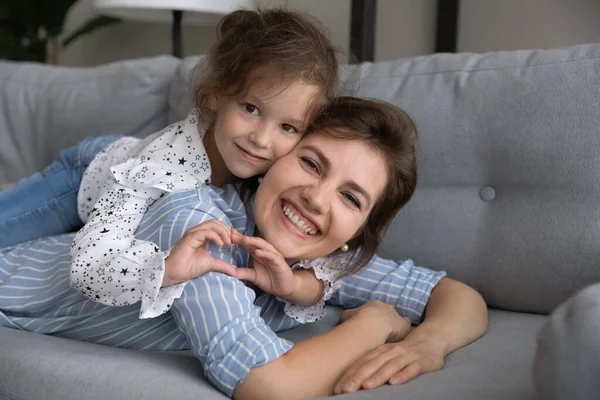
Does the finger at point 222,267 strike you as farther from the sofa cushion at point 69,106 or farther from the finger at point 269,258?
the sofa cushion at point 69,106

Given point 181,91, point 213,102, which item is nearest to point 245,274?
point 213,102

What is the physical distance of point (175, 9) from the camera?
275 centimetres

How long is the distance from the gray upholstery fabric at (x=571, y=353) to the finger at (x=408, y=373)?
1.21 feet

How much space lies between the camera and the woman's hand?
107 cm

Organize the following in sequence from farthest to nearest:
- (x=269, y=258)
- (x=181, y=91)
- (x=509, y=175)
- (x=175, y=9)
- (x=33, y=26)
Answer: (x=33, y=26), (x=175, y=9), (x=181, y=91), (x=509, y=175), (x=269, y=258)

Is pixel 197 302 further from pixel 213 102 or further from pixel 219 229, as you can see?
pixel 213 102

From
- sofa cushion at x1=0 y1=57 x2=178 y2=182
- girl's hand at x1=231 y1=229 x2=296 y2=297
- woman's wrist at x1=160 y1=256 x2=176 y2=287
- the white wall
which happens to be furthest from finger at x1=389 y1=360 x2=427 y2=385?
sofa cushion at x1=0 y1=57 x2=178 y2=182

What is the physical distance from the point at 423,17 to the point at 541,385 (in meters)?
2.16

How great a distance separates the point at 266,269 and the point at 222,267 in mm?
117

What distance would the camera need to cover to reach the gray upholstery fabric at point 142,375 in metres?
0.99

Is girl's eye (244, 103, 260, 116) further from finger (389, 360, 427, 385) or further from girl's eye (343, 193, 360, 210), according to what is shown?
finger (389, 360, 427, 385)

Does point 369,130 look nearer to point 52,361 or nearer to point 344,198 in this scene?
point 344,198

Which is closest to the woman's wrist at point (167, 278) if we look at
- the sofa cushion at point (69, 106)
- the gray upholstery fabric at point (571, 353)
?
the gray upholstery fabric at point (571, 353)

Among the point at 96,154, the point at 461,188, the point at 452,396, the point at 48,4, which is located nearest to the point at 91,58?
the point at 48,4
